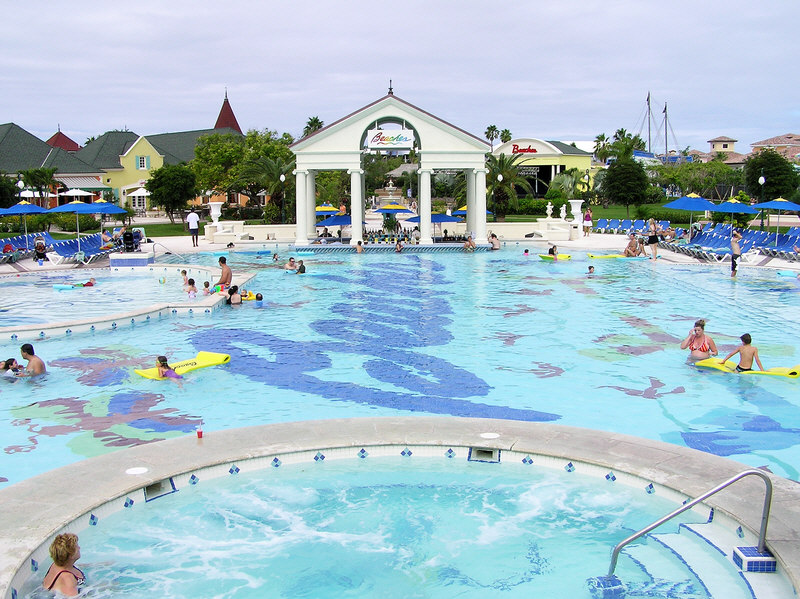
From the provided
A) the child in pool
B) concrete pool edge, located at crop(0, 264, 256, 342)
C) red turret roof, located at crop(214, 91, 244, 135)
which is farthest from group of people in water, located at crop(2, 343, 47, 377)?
red turret roof, located at crop(214, 91, 244, 135)

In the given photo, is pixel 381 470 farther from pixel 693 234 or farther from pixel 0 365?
pixel 693 234

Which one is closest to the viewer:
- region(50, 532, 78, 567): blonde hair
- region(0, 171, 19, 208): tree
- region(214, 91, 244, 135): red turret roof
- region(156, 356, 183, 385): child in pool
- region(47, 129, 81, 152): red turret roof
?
region(50, 532, 78, 567): blonde hair

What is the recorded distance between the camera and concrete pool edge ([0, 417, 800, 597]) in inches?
248

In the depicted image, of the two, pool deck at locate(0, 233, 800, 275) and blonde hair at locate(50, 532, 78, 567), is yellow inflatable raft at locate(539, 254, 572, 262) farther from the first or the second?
blonde hair at locate(50, 532, 78, 567)

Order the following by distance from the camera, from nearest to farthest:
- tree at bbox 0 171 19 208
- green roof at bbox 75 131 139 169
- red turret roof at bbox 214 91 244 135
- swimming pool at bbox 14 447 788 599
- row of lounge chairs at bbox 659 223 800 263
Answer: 1. swimming pool at bbox 14 447 788 599
2. row of lounge chairs at bbox 659 223 800 263
3. tree at bbox 0 171 19 208
4. green roof at bbox 75 131 139 169
5. red turret roof at bbox 214 91 244 135

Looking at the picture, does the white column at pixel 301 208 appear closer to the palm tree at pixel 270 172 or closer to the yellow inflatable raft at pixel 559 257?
the palm tree at pixel 270 172

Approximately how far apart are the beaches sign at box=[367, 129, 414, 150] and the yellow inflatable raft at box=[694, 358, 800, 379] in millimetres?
24110

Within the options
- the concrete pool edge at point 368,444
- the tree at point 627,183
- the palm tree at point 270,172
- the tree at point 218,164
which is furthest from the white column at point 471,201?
the concrete pool edge at point 368,444

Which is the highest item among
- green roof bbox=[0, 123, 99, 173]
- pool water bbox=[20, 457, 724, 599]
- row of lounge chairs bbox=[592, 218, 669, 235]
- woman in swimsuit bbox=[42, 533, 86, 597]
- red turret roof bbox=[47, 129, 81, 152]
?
red turret roof bbox=[47, 129, 81, 152]

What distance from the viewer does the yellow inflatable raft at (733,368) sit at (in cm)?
1210

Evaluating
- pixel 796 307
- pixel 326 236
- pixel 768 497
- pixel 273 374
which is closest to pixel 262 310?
pixel 273 374

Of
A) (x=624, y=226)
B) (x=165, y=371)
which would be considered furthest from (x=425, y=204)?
(x=165, y=371)

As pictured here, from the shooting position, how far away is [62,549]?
566 cm

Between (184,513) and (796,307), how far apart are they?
1678 centimetres
